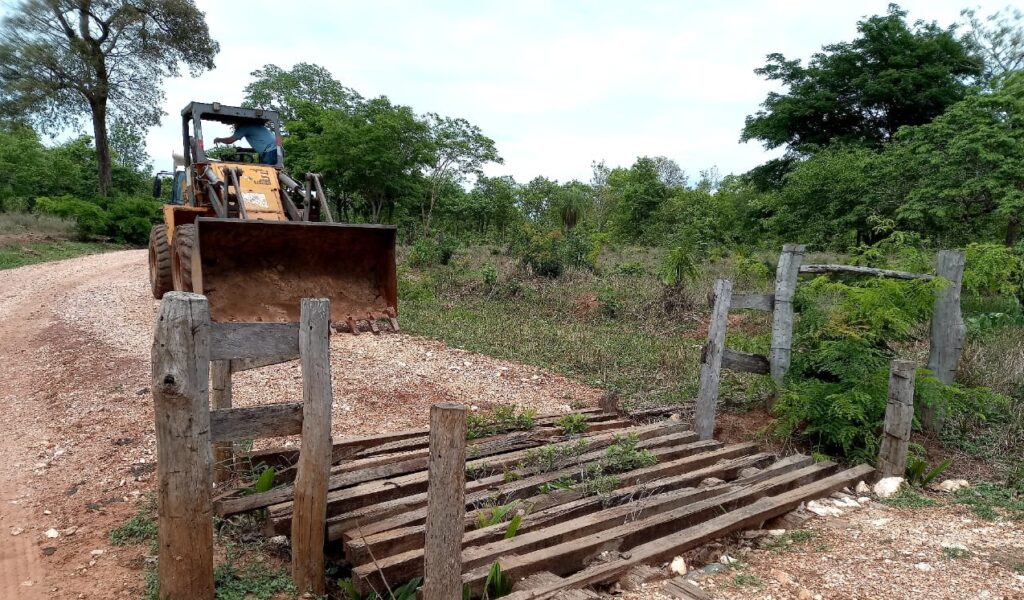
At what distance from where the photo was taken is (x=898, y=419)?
15.0 ft

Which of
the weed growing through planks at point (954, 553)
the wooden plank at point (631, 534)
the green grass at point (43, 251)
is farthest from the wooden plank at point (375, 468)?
the green grass at point (43, 251)

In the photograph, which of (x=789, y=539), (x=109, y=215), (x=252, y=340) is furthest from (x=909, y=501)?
(x=109, y=215)

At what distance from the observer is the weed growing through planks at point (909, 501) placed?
4176 millimetres

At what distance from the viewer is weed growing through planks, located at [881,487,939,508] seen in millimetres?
4176

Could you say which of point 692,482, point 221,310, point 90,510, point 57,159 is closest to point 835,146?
point 692,482

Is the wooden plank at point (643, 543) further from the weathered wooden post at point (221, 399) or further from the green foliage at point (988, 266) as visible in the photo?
the green foliage at point (988, 266)

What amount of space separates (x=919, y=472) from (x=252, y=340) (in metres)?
4.72

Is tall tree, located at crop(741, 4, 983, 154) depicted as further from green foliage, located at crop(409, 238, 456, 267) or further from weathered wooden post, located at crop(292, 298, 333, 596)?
weathered wooden post, located at crop(292, 298, 333, 596)

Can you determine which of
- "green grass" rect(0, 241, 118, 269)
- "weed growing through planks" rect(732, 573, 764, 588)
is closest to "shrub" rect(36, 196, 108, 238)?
"green grass" rect(0, 241, 118, 269)

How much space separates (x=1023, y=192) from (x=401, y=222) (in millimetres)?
16860

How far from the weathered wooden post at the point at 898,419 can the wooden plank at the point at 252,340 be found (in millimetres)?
4250

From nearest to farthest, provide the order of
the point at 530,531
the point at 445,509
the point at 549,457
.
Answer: the point at 445,509 < the point at 530,531 < the point at 549,457

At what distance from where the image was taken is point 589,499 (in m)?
3.74

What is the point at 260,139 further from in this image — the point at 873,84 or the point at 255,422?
the point at 873,84
